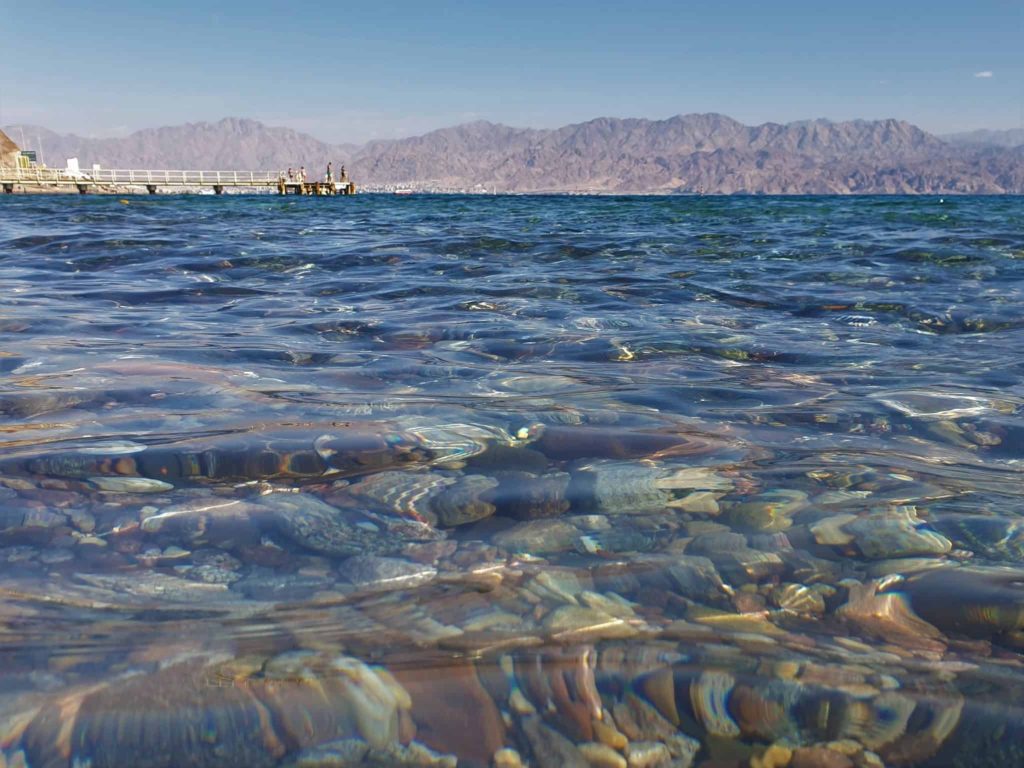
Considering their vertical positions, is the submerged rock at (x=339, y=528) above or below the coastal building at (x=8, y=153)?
below

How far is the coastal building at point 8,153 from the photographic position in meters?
54.8

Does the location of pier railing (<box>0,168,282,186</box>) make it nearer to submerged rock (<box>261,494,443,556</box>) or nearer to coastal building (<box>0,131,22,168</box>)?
coastal building (<box>0,131,22,168</box>)

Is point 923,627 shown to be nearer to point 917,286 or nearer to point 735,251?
point 917,286

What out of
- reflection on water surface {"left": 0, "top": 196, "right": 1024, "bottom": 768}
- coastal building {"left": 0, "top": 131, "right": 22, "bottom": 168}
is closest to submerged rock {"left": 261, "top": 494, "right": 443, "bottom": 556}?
reflection on water surface {"left": 0, "top": 196, "right": 1024, "bottom": 768}

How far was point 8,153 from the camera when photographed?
56.0 metres

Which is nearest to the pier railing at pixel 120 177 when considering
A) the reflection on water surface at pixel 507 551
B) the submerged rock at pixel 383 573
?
the reflection on water surface at pixel 507 551

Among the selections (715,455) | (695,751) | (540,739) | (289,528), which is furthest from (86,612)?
(715,455)

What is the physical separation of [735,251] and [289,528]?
9.78m

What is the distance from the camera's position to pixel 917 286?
740 cm

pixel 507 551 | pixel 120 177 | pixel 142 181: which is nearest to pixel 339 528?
pixel 507 551

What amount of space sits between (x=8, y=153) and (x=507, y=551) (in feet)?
223

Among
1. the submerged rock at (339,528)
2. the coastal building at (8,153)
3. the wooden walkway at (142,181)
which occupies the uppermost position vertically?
the coastal building at (8,153)

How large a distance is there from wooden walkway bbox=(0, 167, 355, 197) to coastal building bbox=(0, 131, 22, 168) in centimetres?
261

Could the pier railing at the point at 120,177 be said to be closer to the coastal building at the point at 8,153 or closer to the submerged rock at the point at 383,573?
the coastal building at the point at 8,153
